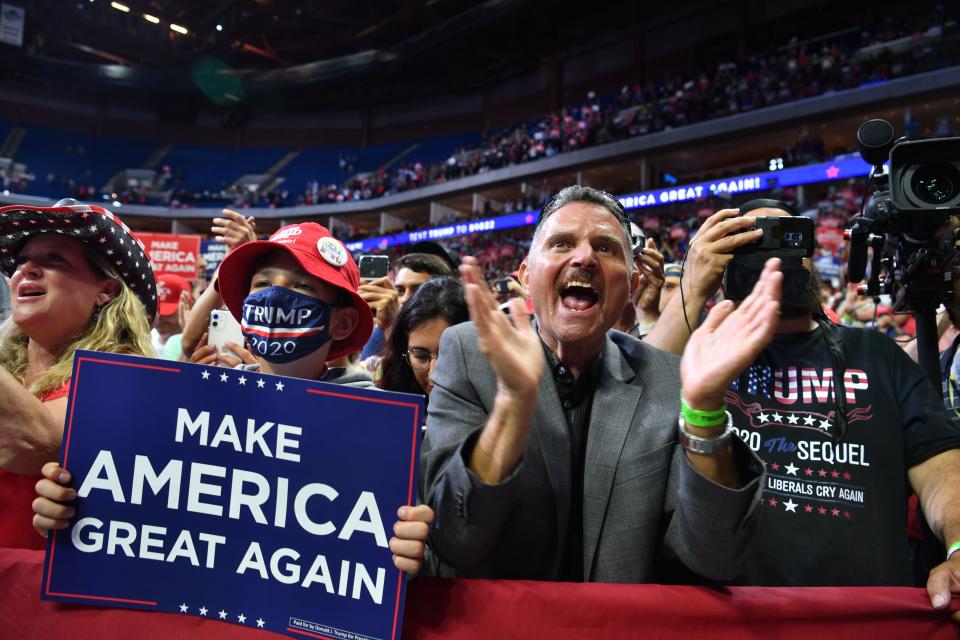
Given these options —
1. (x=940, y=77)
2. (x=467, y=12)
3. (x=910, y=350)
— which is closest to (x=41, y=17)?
(x=467, y=12)

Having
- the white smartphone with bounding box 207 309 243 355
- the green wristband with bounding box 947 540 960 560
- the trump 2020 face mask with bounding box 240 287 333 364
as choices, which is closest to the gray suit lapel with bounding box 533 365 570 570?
the trump 2020 face mask with bounding box 240 287 333 364

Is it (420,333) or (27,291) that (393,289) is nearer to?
(420,333)

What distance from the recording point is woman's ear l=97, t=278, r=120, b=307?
1.81 meters

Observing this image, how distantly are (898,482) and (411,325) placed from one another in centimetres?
165

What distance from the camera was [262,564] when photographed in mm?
1160

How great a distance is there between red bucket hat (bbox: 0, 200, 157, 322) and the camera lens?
2194 millimetres

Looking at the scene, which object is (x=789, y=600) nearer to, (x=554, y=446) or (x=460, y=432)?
(x=554, y=446)

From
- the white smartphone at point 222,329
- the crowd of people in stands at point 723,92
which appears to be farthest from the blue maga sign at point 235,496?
the crowd of people in stands at point 723,92

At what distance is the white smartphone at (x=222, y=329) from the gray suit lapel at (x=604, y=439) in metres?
1.52

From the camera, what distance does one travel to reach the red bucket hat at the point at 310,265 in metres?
1.72

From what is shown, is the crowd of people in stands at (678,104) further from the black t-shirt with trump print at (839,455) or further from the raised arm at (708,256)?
the raised arm at (708,256)

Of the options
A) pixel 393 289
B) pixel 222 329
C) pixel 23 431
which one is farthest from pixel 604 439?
pixel 393 289

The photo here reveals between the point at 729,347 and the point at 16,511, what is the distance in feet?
5.06

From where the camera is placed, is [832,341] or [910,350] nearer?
[832,341]
